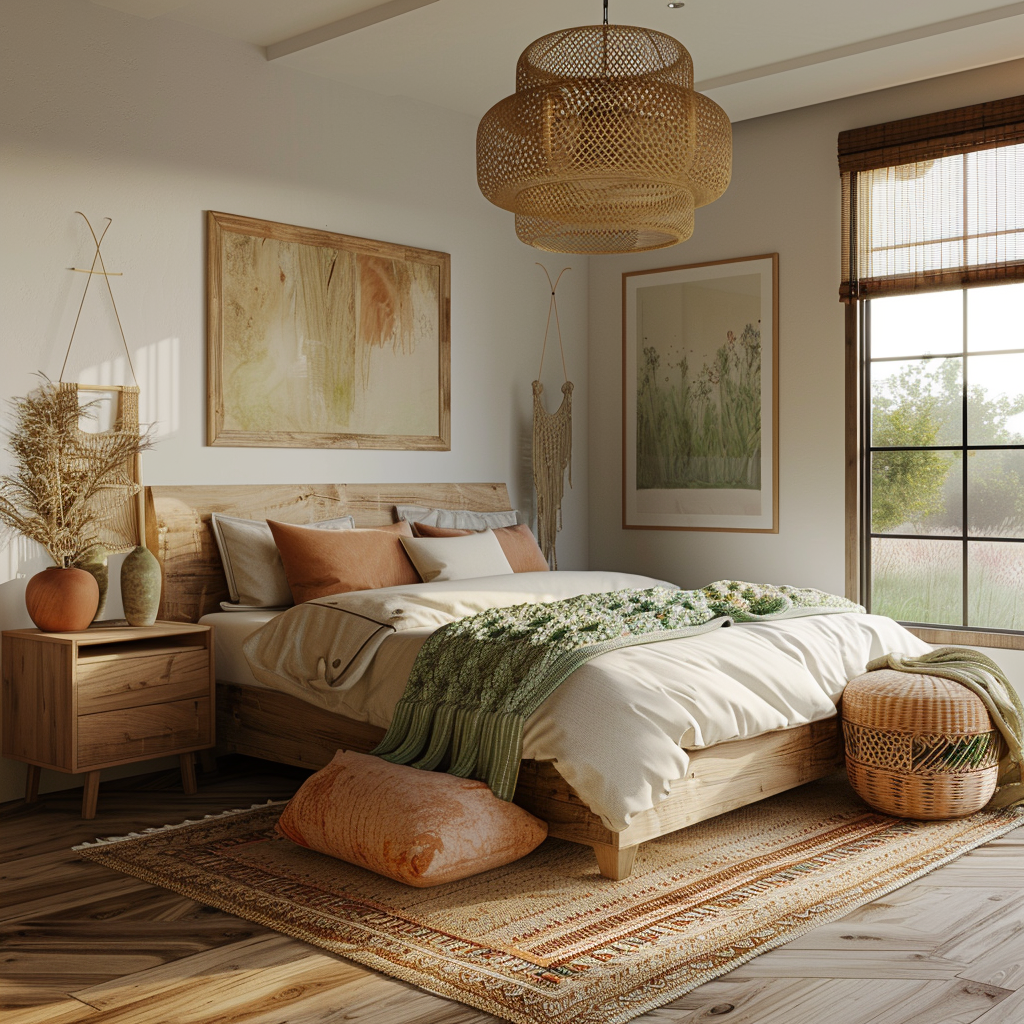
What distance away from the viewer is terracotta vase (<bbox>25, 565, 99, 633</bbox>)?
3.65m

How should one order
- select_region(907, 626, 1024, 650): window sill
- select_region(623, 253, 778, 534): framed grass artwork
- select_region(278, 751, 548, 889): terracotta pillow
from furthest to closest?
1. select_region(623, 253, 778, 534): framed grass artwork
2. select_region(907, 626, 1024, 650): window sill
3. select_region(278, 751, 548, 889): terracotta pillow

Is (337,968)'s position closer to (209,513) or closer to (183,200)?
(209,513)

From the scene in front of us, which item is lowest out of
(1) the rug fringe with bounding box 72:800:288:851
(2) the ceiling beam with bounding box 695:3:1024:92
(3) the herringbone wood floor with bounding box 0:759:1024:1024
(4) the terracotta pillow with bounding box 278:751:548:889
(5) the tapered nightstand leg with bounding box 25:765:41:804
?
(1) the rug fringe with bounding box 72:800:288:851

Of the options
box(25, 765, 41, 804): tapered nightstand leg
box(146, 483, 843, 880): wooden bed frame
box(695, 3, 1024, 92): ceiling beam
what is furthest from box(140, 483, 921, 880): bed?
box(695, 3, 1024, 92): ceiling beam

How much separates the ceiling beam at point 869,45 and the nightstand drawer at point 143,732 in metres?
3.31

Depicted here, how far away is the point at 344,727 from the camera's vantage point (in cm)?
366

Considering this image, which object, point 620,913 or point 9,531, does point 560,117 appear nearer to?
point 620,913

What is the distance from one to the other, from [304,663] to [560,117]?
1881 millimetres

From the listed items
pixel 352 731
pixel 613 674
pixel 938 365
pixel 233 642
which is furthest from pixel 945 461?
pixel 233 642

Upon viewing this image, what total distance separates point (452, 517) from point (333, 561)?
1025 mm

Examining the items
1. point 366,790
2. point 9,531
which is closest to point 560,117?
point 366,790

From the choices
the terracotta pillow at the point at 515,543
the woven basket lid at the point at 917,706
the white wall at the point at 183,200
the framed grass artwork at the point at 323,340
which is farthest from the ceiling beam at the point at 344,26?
the woven basket lid at the point at 917,706

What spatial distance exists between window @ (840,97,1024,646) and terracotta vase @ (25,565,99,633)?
3.28 m

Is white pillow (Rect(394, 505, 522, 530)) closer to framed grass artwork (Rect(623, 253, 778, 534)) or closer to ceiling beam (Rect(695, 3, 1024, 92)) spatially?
framed grass artwork (Rect(623, 253, 778, 534))
